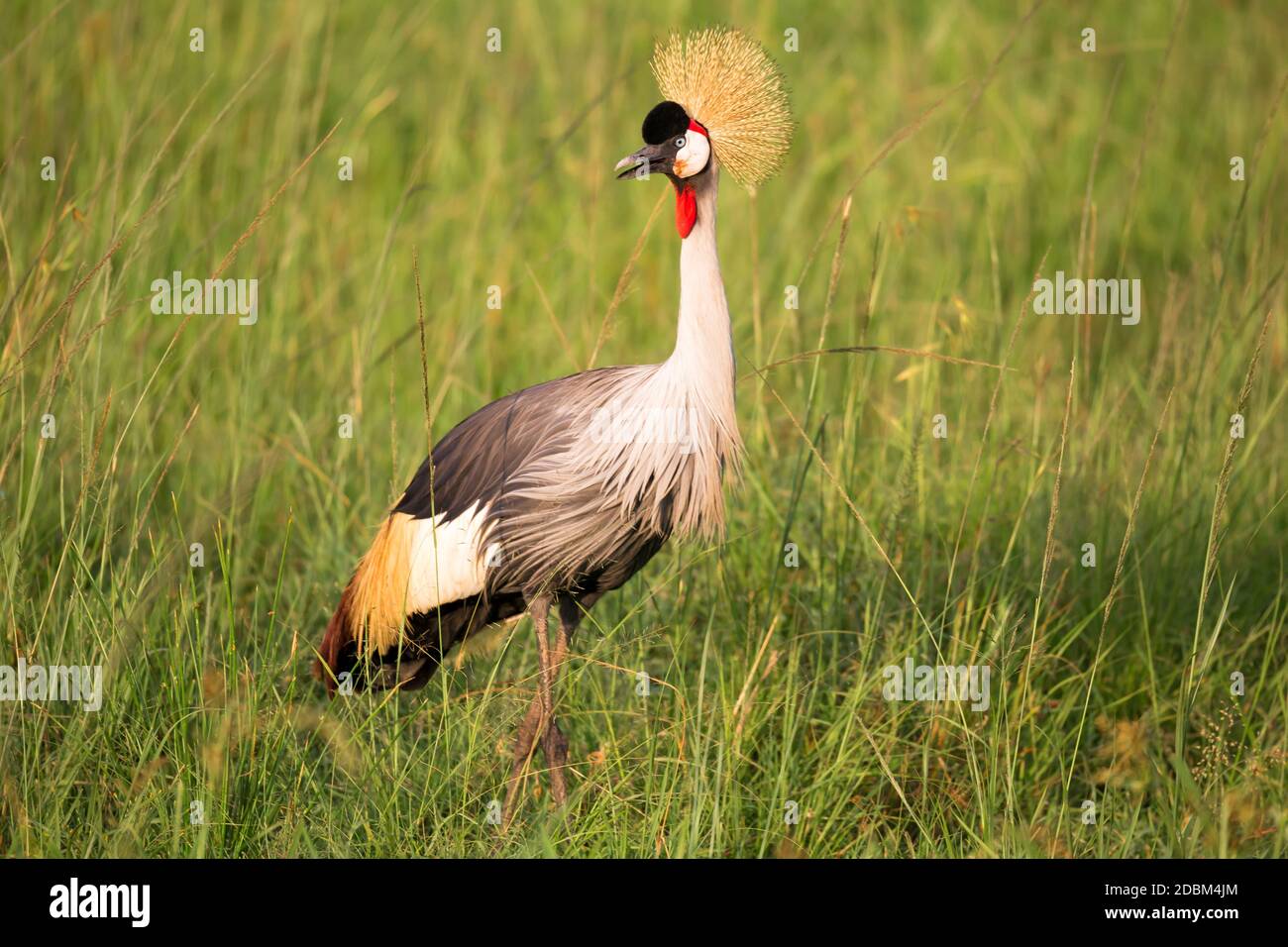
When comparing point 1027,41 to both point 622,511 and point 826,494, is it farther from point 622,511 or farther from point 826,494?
point 622,511

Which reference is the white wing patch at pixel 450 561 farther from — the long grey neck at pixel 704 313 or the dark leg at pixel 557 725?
the long grey neck at pixel 704 313

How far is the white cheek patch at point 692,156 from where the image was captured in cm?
269

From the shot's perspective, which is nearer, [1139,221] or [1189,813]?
[1189,813]

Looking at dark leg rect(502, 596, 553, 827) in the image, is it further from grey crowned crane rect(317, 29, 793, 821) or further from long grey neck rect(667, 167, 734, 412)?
long grey neck rect(667, 167, 734, 412)

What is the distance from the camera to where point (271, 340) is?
160 inches

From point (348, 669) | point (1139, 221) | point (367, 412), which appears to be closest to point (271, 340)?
point (367, 412)

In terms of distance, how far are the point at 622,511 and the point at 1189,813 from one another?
123cm

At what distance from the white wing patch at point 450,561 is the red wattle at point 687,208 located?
67 centimetres

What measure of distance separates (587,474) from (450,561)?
1.15ft

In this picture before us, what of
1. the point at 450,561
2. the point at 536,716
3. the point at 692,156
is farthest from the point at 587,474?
the point at 692,156

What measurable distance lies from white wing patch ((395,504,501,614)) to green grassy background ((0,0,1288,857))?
8.7 inches

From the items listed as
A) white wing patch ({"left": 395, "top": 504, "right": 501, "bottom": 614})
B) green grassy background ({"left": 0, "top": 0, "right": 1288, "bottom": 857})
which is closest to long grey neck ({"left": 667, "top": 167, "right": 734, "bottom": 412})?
green grassy background ({"left": 0, "top": 0, "right": 1288, "bottom": 857})

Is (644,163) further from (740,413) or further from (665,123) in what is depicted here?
(740,413)

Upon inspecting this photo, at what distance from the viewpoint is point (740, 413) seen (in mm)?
4332
